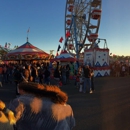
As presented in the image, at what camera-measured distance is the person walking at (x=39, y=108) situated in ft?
5.82

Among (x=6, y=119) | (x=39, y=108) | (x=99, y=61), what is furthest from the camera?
(x=99, y=61)

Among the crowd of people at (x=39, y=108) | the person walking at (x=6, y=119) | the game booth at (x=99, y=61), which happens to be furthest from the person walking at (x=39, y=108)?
the game booth at (x=99, y=61)

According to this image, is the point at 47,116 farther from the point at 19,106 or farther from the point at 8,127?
the point at 8,127

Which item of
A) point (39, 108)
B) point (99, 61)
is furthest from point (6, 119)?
point (99, 61)

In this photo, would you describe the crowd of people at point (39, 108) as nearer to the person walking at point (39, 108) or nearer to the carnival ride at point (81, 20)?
the person walking at point (39, 108)

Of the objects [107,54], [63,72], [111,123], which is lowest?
[111,123]

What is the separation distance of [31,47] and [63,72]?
4458 millimetres

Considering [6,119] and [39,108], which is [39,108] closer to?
[39,108]

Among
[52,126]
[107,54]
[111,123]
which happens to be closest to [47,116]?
[52,126]

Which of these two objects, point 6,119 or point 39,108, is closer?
point 6,119

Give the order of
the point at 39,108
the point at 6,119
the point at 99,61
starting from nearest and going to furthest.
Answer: the point at 6,119, the point at 39,108, the point at 99,61

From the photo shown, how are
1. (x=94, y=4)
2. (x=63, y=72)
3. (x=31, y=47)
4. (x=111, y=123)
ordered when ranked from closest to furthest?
(x=111, y=123)
(x=63, y=72)
(x=31, y=47)
(x=94, y=4)

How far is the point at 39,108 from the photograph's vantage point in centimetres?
179

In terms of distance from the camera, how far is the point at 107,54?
19656 mm
